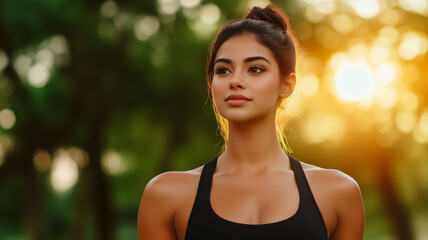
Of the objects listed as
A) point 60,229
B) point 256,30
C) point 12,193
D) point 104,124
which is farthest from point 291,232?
point 60,229

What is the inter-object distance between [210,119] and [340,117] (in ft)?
13.8

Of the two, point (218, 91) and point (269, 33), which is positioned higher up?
point (269, 33)

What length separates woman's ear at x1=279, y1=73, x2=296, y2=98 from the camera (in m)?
3.73

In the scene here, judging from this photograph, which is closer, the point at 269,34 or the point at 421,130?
the point at 269,34

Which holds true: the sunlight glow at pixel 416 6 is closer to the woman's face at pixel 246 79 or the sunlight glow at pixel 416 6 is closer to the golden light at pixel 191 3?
the golden light at pixel 191 3

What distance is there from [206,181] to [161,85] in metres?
12.4

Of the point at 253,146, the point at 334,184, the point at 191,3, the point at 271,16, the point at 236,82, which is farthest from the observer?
the point at 191,3

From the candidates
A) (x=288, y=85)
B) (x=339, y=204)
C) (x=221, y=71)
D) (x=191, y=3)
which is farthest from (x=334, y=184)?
(x=191, y=3)

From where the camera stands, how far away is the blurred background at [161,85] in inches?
561

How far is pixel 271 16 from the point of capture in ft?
Result: 13.1

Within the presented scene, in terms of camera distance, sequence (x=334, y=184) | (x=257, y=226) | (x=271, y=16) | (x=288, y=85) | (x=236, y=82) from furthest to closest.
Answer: (x=271, y=16) < (x=288, y=85) < (x=334, y=184) < (x=236, y=82) < (x=257, y=226)

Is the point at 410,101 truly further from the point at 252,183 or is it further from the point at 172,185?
the point at 172,185

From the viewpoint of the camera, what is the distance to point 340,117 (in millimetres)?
17859

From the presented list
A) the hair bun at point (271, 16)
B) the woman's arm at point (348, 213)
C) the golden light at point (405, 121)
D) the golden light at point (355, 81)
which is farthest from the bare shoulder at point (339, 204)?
the golden light at point (405, 121)
